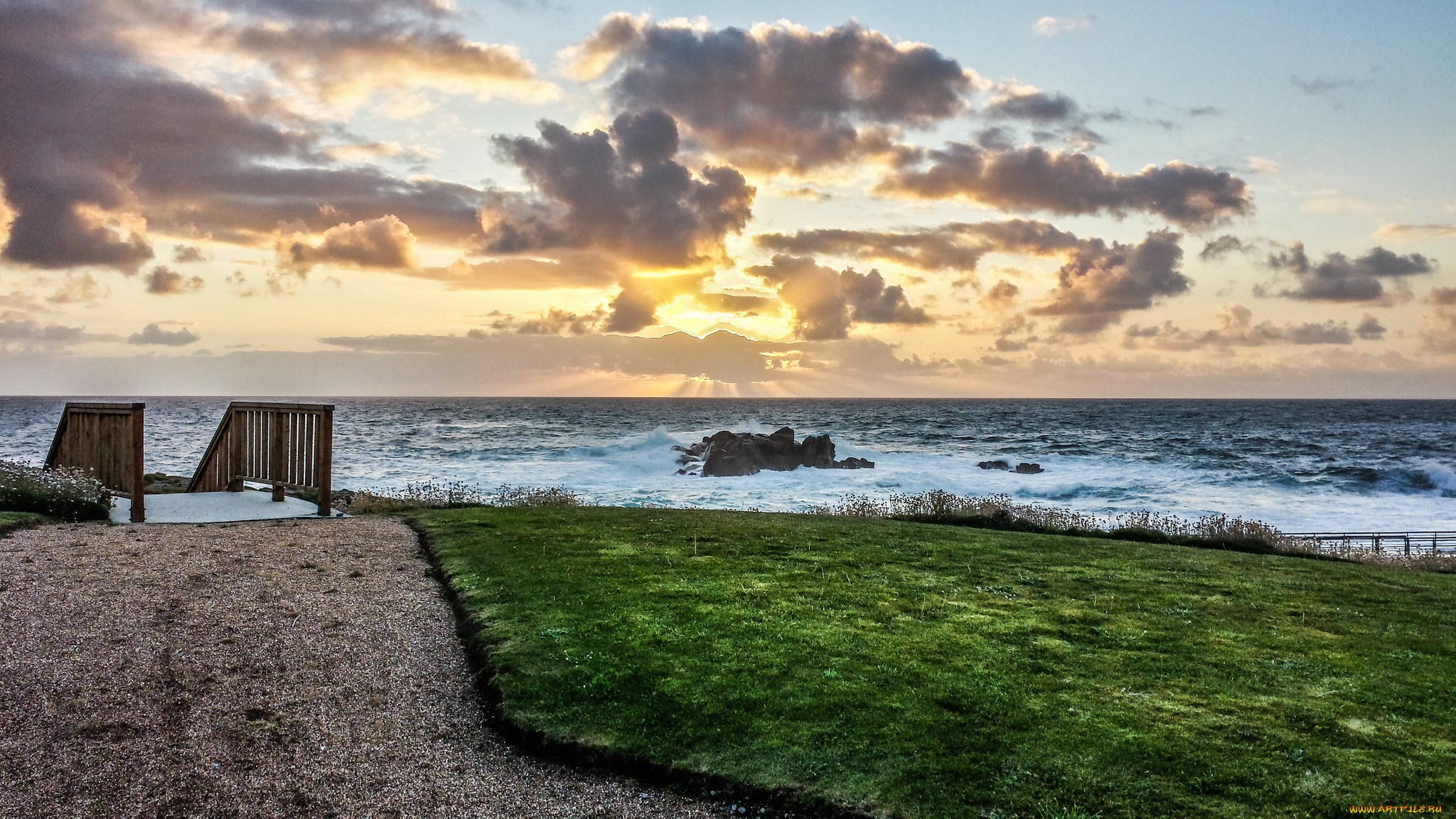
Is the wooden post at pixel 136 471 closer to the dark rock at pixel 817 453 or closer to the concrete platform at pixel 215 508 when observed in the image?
the concrete platform at pixel 215 508

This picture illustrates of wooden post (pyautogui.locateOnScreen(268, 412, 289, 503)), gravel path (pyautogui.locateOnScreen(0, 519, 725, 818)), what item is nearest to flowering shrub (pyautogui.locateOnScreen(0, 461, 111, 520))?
wooden post (pyautogui.locateOnScreen(268, 412, 289, 503))

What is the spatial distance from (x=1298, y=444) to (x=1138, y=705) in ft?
225

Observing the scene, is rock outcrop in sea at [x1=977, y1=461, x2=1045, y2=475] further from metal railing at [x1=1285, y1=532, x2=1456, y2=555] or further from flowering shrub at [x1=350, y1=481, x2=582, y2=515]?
flowering shrub at [x1=350, y1=481, x2=582, y2=515]

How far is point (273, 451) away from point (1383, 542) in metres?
31.2

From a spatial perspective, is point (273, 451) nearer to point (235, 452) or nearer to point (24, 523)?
point (235, 452)

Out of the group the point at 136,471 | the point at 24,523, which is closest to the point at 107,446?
the point at 136,471

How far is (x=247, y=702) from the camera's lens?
6.55m

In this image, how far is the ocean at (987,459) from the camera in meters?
33.2

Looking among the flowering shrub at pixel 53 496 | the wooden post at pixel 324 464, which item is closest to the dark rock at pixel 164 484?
the flowering shrub at pixel 53 496

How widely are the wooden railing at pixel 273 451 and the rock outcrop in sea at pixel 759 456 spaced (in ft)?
83.9

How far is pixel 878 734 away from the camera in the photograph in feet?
19.4

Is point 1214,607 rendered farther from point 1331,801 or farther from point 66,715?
point 66,715

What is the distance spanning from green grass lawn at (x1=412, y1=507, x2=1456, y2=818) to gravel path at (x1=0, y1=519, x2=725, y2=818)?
1.95ft

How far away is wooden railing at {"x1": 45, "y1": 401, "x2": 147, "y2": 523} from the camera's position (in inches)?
559
